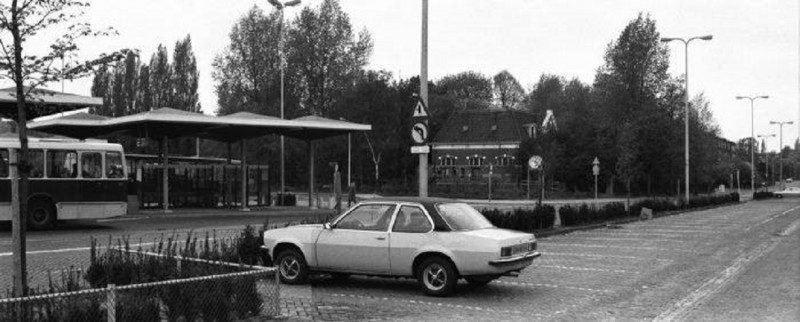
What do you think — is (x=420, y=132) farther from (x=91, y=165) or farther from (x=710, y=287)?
(x=91, y=165)

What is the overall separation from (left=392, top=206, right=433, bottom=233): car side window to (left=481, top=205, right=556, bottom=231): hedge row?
376 inches

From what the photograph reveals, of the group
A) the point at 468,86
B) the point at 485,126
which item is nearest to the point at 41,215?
the point at 485,126

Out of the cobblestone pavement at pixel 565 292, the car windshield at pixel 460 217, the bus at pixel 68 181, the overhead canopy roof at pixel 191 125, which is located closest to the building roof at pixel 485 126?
the overhead canopy roof at pixel 191 125

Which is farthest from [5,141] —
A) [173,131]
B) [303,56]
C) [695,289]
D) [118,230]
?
[303,56]

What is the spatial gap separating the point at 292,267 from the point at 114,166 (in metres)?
14.8

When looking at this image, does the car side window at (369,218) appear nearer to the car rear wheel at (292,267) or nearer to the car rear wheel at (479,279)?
the car rear wheel at (292,267)

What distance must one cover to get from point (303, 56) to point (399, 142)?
1895 cm

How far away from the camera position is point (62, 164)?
2341 centimetres

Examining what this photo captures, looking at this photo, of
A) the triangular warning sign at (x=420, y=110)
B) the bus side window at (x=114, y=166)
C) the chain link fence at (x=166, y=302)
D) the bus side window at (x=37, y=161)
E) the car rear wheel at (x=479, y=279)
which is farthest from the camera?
the bus side window at (x=114, y=166)

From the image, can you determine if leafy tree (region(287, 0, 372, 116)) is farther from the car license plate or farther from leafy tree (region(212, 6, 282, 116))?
the car license plate

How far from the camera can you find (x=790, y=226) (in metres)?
30.3

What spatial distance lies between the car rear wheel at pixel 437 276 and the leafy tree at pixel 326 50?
196 feet

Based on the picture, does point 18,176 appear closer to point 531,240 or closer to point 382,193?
point 531,240

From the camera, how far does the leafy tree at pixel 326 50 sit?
2734 inches
